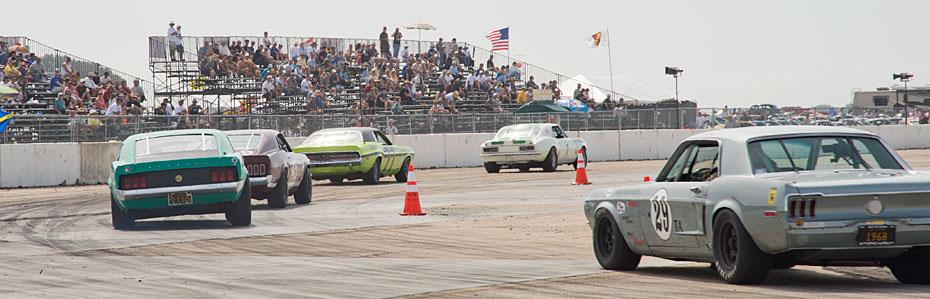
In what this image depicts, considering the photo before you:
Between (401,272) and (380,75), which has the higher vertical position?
(380,75)

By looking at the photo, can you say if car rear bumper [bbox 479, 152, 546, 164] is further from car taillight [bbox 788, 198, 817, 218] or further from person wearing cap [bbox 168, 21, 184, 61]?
car taillight [bbox 788, 198, 817, 218]

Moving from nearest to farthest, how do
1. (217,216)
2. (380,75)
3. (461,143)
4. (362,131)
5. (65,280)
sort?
(65,280), (217,216), (362,131), (461,143), (380,75)

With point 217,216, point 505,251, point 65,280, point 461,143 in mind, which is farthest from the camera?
point 461,143

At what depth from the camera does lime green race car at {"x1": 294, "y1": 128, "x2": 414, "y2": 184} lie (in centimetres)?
2275

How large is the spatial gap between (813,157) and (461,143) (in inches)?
1073

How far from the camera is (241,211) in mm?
13891

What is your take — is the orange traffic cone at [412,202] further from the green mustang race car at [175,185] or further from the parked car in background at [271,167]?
the green mustang race car at [175,185]

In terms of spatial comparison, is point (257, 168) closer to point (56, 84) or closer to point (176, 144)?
point (176, 144)

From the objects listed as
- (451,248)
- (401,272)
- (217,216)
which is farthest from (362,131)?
(401,272)

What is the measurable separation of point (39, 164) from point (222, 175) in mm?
13832

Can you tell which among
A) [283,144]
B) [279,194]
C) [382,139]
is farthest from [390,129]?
[279,194]

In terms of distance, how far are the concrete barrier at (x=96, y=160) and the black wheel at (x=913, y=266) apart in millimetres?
22002

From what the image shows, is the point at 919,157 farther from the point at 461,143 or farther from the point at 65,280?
the point at 65,280

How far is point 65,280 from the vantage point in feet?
27.9
